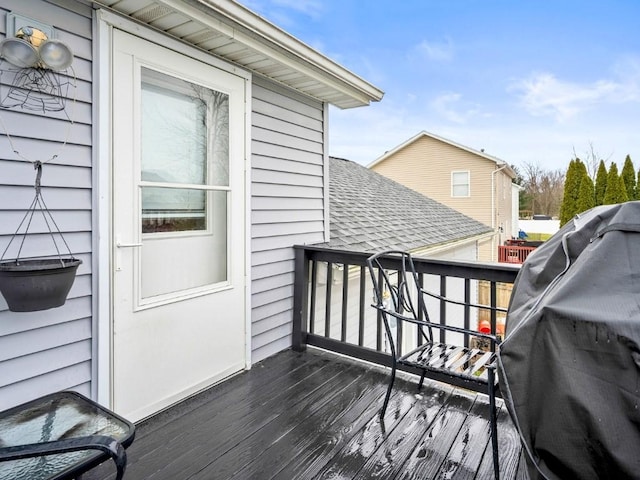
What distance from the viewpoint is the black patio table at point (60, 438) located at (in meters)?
1.06

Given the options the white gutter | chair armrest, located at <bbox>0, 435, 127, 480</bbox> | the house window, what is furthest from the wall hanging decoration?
the house window

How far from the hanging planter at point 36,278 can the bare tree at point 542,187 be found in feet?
93.2

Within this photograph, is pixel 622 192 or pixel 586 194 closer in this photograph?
pixel 622 192

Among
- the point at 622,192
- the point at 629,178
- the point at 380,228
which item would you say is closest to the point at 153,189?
the point at 380,228

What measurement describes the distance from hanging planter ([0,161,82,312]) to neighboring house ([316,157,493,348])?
2.09 meters

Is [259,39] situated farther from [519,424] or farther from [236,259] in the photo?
[519,424]

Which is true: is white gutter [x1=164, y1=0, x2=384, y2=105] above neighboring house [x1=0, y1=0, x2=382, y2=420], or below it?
above

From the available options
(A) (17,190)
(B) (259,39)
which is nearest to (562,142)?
(B) (259,39)

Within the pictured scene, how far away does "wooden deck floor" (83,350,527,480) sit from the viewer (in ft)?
6.22

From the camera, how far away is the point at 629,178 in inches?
Answer: 434

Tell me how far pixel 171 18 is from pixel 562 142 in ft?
73.3

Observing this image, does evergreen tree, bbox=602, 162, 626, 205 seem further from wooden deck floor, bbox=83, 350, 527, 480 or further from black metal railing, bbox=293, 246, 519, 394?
wooden deck floor, bbox=83, 350, 527, 480

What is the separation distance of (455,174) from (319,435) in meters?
14.4

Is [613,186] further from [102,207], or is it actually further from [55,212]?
[55,212]
